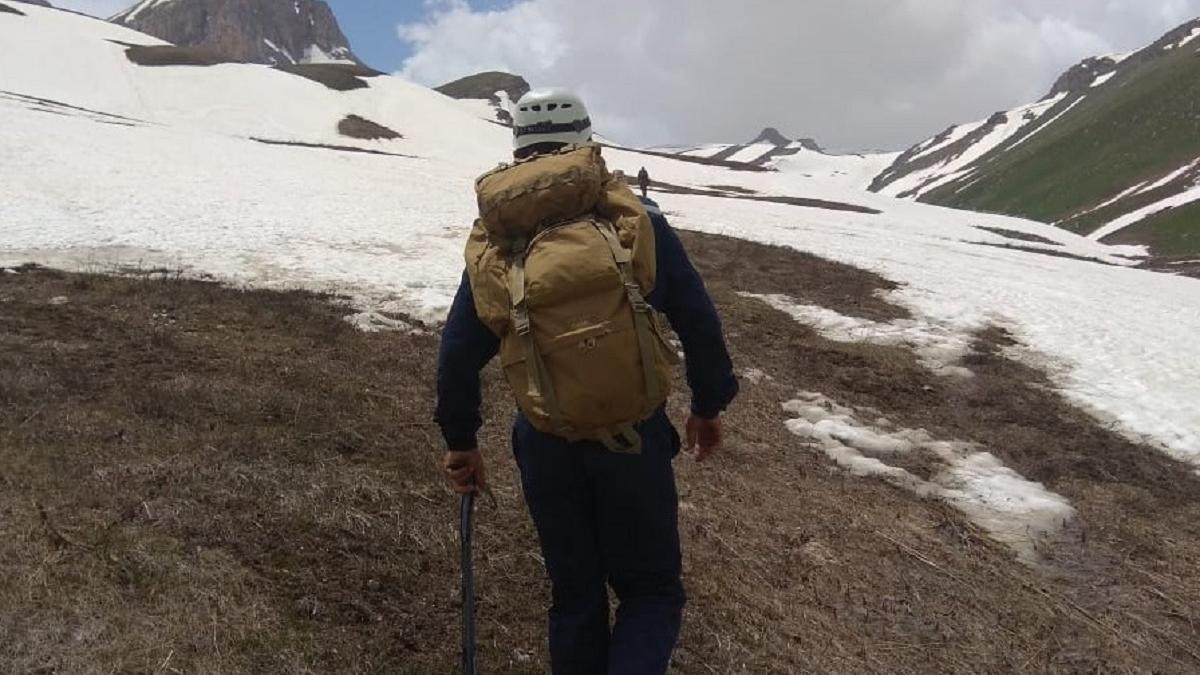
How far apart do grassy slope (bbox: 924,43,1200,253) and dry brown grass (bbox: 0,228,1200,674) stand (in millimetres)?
72068

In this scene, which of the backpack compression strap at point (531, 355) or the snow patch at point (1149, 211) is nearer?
the backpack compression strap at point (531, 355)

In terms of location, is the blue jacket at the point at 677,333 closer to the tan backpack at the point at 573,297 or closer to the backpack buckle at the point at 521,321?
the tan backpack at the point at 573,297

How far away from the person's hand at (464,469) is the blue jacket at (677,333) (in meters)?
0.06

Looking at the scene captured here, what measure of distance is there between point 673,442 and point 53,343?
30.0 feet

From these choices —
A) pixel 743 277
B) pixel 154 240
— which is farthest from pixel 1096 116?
pixel 154 240

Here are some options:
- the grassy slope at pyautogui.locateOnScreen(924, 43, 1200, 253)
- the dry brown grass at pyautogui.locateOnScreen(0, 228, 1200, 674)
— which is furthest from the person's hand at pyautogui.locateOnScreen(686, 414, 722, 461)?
the grassy slope at pyautogui.locateOnScreen(924, 43, 1200, 253)

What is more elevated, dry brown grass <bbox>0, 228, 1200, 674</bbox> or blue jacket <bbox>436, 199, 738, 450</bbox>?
blue jacket <bbox>436, 199, 738, 450</bbox>

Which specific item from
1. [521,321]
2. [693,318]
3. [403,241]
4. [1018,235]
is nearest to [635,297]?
[521,321]

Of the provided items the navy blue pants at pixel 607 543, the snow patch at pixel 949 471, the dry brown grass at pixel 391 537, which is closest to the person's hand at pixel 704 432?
the navy blue pants at pixel 607 543

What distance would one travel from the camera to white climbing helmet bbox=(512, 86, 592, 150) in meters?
4.03

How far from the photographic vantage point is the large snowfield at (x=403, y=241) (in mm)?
15266

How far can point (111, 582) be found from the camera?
16.6ft

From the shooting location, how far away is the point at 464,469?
14.3ft

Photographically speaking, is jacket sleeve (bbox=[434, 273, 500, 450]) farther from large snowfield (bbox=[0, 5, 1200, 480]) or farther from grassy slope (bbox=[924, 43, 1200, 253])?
grassy slope (bbox=[924, 43, 1200, 253])
